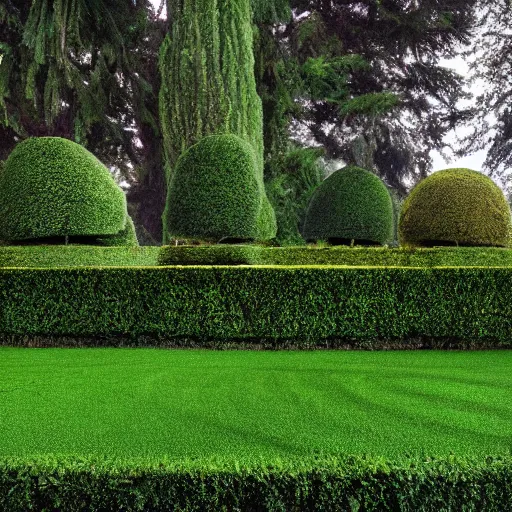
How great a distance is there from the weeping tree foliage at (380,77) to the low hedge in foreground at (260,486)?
17.5m

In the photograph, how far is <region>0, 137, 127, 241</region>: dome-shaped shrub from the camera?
8625 mm

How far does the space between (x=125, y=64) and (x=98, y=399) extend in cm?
1468

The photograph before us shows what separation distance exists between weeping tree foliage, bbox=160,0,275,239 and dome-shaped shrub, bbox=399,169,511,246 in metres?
4.40

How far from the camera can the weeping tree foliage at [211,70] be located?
1321 centimetres

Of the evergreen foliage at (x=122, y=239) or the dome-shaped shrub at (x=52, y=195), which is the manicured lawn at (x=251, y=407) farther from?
the evergreen foliage at (x=122, y=239)

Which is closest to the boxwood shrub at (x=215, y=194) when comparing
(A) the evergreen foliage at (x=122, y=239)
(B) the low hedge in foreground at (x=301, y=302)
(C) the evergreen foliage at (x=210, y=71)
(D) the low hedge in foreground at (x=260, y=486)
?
(A) the evergreen foliage at (x=122, y=239)

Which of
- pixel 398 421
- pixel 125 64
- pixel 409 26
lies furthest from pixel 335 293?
pixel 409 26

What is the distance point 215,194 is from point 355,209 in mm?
5356

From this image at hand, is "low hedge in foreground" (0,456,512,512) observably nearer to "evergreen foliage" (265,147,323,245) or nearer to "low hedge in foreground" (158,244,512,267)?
"low hedge in foreground" (158,244,512,267)

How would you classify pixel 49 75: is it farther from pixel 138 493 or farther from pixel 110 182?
pixel 138 493

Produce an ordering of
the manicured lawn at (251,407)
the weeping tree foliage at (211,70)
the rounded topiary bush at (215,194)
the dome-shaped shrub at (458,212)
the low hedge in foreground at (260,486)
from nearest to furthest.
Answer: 1. the low hedge in foreground at (260,486)
2. the manicured lawn at (251,407)
3. the rounded topiary bush at (215,194)
4. the dome-shaped shrub at (458,212)
5. the weeping tree foliage at (211,70)

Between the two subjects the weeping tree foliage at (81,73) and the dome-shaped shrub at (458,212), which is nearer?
the dome-shaped shrub at (458,212)

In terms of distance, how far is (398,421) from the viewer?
3195 millimetres

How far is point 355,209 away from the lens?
13.3 meters
